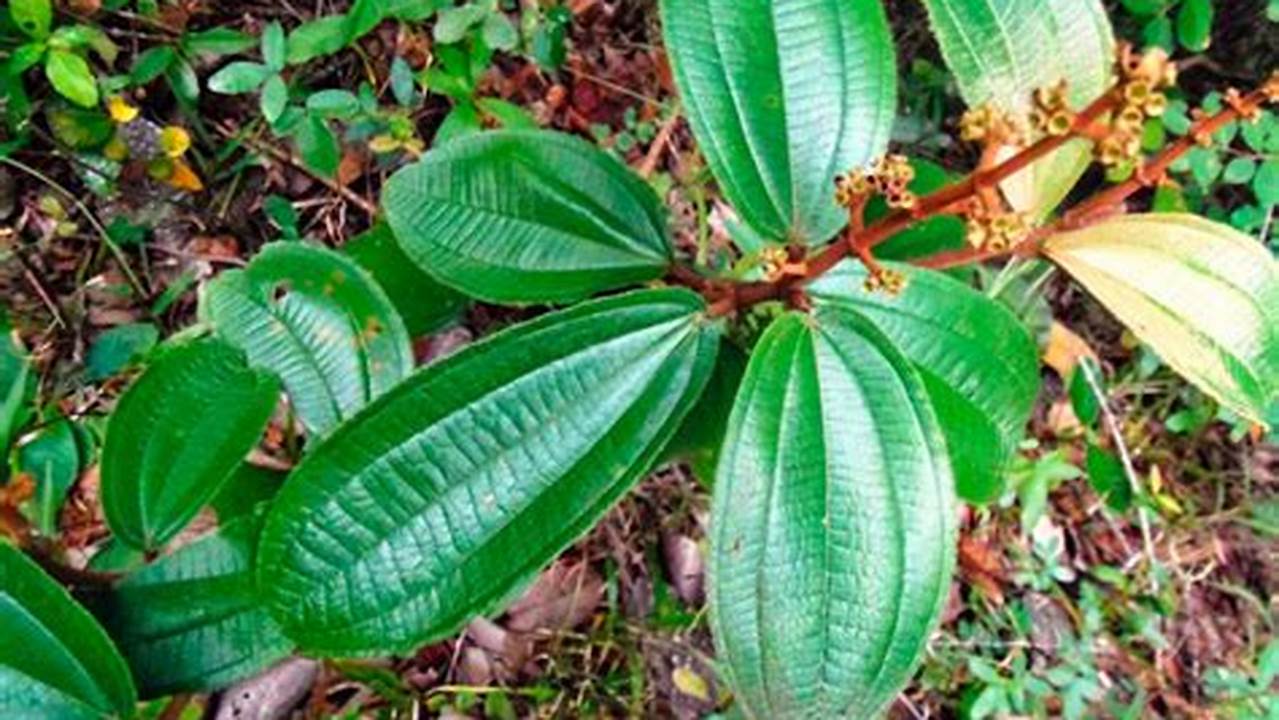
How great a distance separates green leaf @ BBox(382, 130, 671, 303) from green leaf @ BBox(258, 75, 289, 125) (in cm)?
51

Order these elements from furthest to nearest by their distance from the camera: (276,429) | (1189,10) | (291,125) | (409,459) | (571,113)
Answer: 1. (571,113)
2. (1189,10)
3. (291,125)
4. (276,429)
5. (409,459)

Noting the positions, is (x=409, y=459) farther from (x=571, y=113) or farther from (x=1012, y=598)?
(x=1012, y=598)

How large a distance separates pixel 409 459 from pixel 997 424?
1.51ft

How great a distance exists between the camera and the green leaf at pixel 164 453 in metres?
1.05

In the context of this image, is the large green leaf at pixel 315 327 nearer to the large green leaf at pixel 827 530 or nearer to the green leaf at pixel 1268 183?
the large green leaf at pixel 827 530

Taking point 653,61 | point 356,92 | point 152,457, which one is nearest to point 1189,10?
point 653,61

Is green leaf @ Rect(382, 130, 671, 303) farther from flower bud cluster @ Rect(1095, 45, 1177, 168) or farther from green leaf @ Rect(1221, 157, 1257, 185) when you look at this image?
green leaf @ Rect(1221, 157, 1257, 185)

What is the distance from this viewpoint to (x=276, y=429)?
144 centimetres

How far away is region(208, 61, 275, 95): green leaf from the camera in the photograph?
59.7 inches

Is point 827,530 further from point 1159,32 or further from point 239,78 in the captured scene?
point 1159,32

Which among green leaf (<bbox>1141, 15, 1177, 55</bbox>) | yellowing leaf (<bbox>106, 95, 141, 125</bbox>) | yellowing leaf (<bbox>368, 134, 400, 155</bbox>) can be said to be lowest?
yellowing leaf (<bbox>368, 134, 400, 155</bbox>)

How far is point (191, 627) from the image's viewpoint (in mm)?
1031

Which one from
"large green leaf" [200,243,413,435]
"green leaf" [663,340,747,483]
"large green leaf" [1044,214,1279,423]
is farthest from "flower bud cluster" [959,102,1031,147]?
"large green leaf" [200,243,413,435]

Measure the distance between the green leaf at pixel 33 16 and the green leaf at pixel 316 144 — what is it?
0.28 meters
